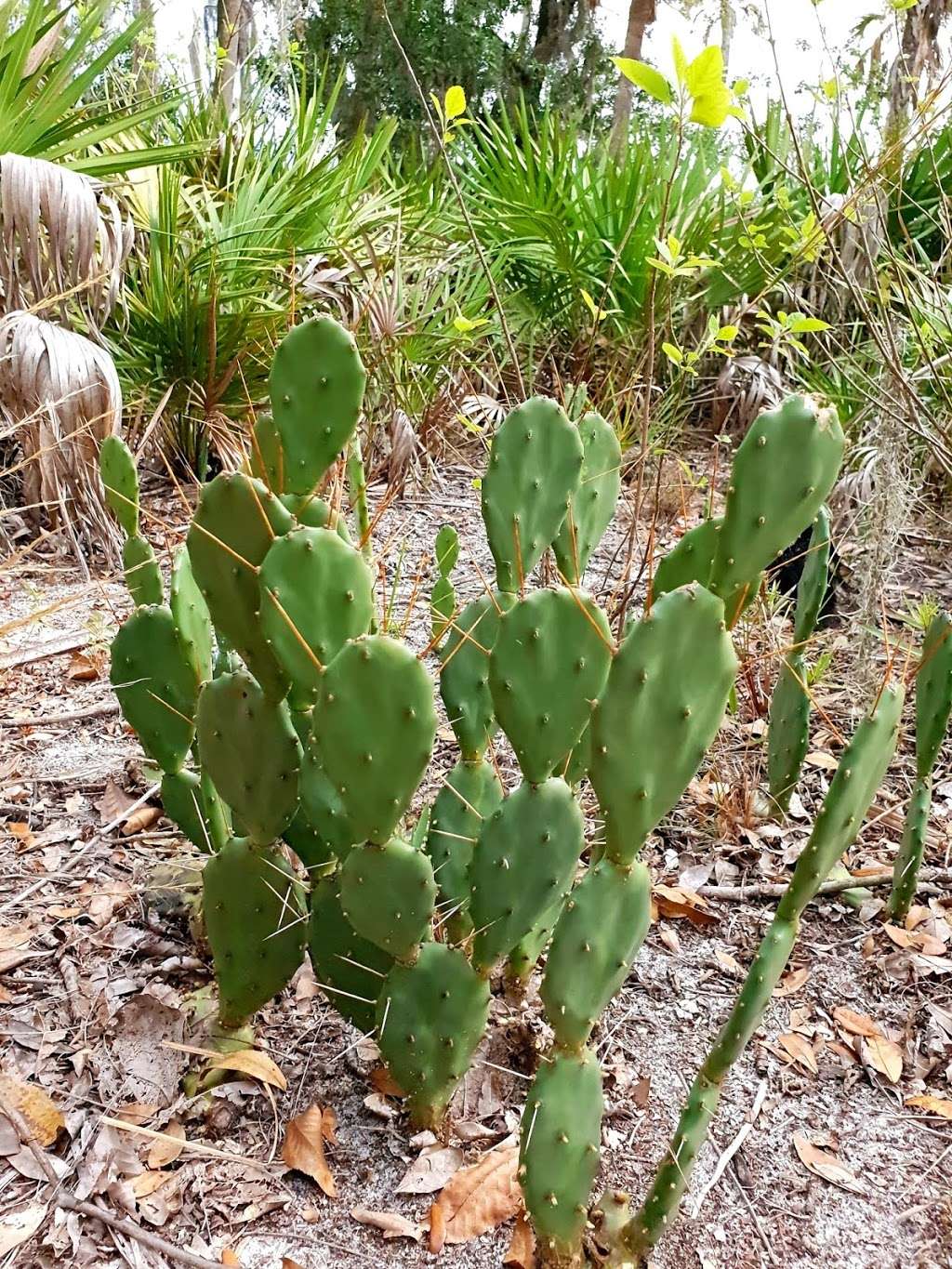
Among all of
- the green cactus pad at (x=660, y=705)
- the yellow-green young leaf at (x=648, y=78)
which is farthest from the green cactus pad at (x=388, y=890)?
the yellow-green young leaf at (x=648, y=78)

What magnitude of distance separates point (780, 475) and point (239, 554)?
710mm

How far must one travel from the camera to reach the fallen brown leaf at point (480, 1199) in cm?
131

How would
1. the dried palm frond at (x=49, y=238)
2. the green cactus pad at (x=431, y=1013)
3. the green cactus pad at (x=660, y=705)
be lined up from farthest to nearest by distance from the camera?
the dried palm frond at (x=49, y=238) < the green cactus pad at (x=431, y=1013) < the green cactus pad at (x=660, y=705)

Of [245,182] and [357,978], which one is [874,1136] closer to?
[357,978]

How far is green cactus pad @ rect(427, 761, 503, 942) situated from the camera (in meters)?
1.55

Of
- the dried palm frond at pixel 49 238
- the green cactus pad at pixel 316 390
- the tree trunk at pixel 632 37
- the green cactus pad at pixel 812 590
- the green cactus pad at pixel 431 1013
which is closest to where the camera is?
the green cactus pad at pixel 431 1013

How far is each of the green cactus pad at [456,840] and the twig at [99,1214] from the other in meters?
0.55

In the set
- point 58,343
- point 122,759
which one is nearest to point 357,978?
point 122,759

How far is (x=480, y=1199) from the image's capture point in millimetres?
1340

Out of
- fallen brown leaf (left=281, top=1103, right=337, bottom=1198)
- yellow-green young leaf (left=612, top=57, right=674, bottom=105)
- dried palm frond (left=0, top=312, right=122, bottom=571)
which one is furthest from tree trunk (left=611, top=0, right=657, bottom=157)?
fallen brown leaf (left=281, top=1103, right=337, bottom=1198)

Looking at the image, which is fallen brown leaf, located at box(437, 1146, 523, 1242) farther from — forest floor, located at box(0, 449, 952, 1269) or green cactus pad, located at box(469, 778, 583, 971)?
green cactus pad, located at box(469, 778, 583, 971)

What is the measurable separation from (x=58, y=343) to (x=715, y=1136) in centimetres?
279

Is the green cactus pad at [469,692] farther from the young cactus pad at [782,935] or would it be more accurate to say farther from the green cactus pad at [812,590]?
the green cactus pad at [812,590]

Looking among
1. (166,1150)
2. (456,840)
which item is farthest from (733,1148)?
(166,1150)
